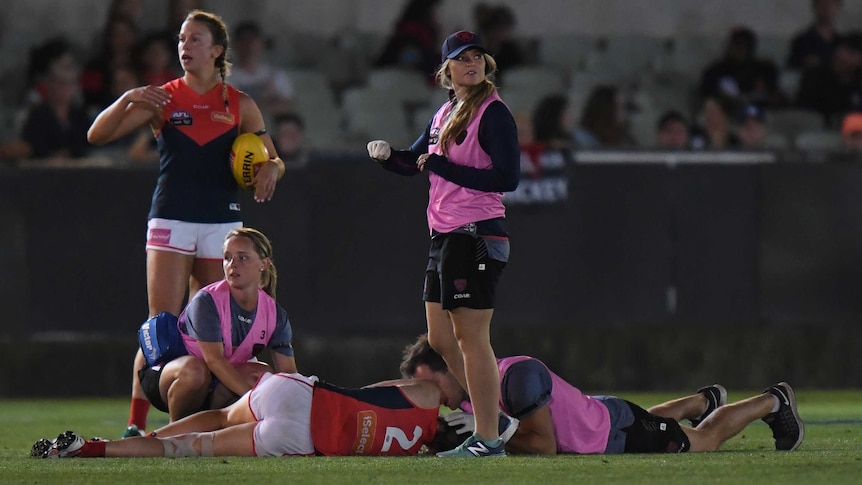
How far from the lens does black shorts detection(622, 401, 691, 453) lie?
7781mm

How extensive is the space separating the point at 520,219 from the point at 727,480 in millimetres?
6365

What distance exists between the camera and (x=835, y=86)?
1559cm

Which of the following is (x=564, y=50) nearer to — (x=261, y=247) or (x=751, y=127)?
(x=751, y=127)

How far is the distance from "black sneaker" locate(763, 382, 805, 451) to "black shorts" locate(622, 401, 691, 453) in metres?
0.43

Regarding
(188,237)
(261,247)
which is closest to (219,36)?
(188,237)

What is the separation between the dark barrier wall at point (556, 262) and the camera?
483 inches

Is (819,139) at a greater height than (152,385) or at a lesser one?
greater

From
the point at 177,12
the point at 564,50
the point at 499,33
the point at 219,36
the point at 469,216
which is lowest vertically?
the point at 469,216

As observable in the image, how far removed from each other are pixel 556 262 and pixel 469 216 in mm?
5281

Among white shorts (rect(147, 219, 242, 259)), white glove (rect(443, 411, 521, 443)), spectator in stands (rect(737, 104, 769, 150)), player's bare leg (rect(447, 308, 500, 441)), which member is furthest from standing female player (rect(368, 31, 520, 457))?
spectator in stands (rect(737, 104, 769, 150))

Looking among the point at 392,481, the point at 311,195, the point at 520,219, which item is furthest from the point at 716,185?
the point at 392,481

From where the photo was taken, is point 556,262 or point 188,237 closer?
point 188,237

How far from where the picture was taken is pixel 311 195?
12477 millimetres

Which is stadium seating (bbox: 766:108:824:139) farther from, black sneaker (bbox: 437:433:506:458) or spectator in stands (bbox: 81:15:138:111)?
black sneaker (bbox: 437:433:506:458)
